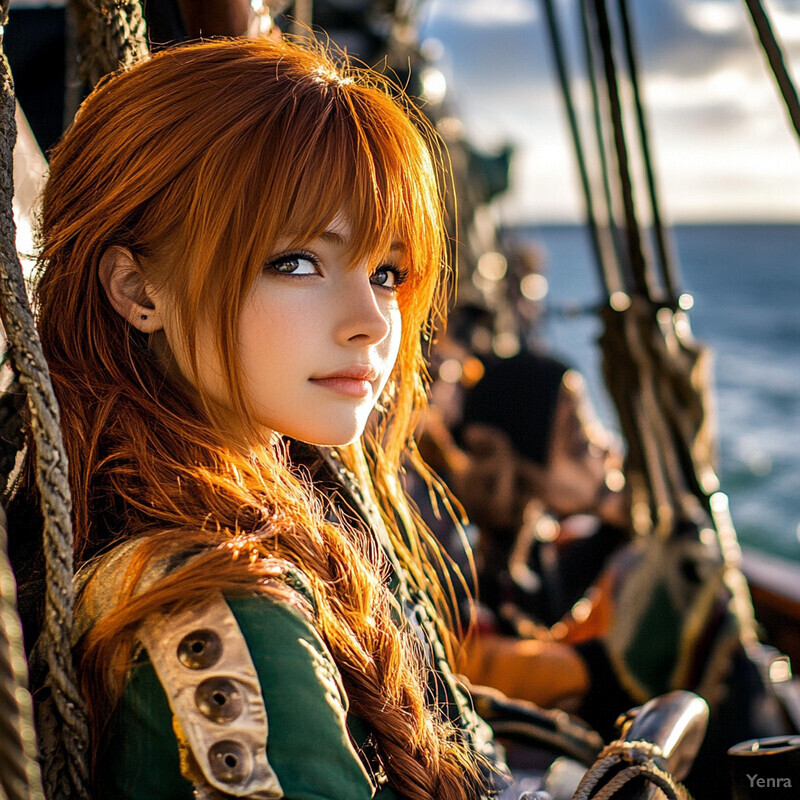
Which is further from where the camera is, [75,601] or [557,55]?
[557,55]

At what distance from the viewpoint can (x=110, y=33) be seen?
2.91ft

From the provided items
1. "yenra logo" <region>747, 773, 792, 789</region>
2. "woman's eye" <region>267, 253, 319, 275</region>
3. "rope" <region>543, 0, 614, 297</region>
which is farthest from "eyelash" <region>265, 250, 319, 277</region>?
"rope" <region>543, 0, 614, 297</region>

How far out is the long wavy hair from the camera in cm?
70

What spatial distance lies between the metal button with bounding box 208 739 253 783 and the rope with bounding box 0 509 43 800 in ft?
0.39

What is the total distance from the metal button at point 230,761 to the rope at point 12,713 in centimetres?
12

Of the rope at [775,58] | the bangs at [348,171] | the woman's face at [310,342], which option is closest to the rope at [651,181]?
the rope at [775,58]

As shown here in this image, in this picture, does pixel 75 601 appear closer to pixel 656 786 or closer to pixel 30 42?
pixel 656 786

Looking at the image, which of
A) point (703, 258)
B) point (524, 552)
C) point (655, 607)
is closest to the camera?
point (655, 607)

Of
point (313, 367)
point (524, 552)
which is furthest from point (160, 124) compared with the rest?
point (524, 552)

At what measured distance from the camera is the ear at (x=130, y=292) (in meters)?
0.76

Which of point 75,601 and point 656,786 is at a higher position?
point 75,601

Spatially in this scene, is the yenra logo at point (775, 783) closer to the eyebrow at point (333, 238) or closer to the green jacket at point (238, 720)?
the green jacket at point (238, 720)

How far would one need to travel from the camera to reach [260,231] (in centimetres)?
71

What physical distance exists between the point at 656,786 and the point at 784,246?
80.4 m
